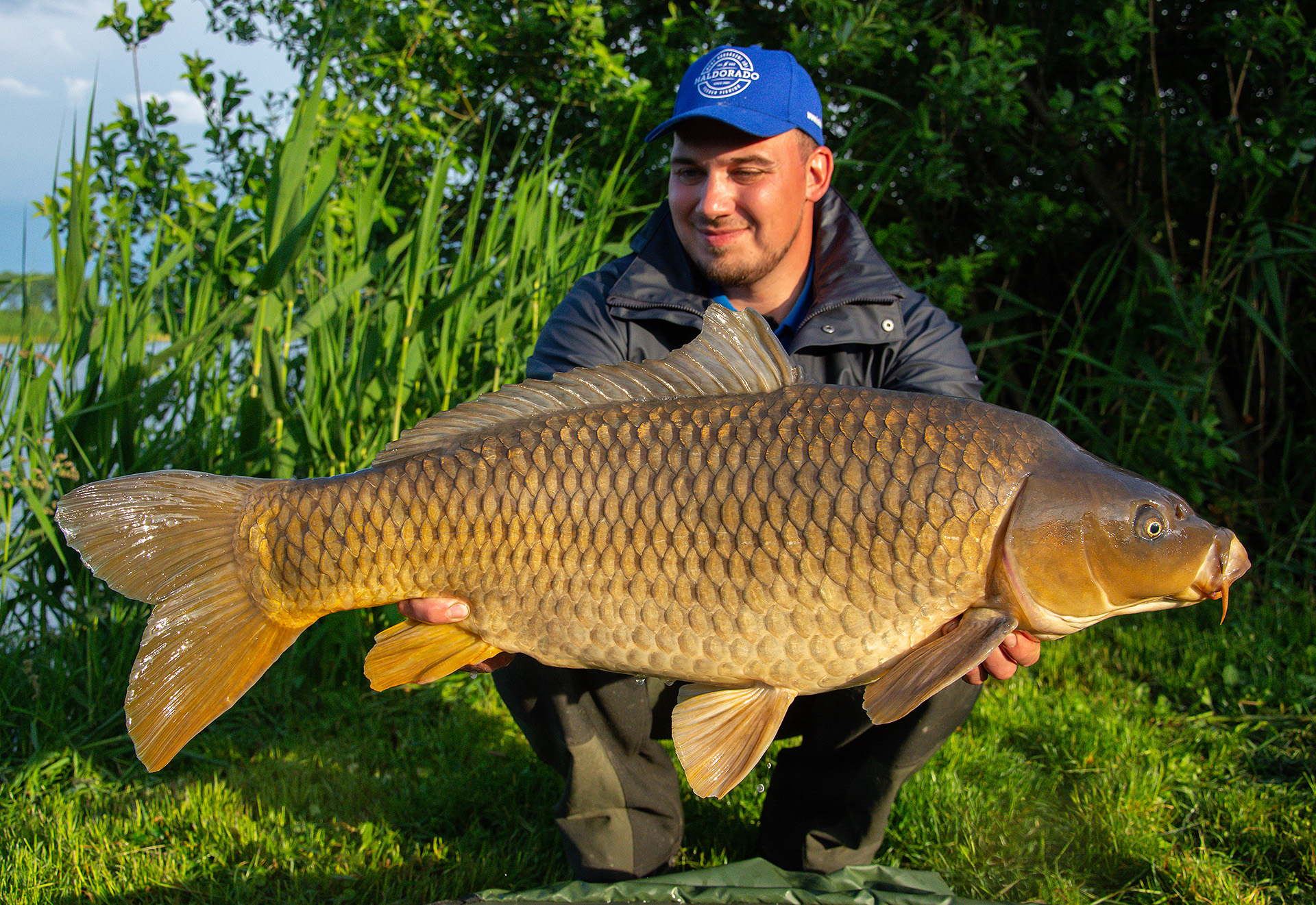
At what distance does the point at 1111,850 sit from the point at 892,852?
1.30 ft

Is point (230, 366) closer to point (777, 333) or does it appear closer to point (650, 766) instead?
point (777, 333)

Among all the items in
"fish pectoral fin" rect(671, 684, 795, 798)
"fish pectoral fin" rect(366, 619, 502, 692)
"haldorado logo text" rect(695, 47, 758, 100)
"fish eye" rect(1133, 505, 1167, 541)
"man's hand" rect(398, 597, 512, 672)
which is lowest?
"fish pectoral fin" rect(671, 684, 795, 798)

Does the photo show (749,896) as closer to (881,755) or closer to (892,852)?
(881,755)

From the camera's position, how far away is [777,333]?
223 cm

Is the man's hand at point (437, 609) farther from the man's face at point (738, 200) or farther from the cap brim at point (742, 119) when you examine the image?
the cap brim at point (742, 119)

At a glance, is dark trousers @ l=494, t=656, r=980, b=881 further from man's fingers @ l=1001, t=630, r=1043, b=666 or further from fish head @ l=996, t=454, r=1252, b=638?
fish head @ l=996, t=454, r=1252, b=638

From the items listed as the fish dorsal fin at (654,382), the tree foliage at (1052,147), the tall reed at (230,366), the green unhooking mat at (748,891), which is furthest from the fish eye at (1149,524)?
the tree foliage at (1052,147)

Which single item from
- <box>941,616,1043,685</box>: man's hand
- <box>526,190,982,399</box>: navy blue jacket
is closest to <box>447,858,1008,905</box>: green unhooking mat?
<box>941,616,1043,685</box>: man's hand

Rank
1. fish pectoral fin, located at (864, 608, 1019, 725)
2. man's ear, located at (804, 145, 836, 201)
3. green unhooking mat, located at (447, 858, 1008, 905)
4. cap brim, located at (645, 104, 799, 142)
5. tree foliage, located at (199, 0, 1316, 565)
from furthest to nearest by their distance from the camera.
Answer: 1. tree foliage, located at (199, 0, 1316, 565)
2. man's ear, located at (804, 145, 836, 201)
3. cap brim, located at (645, 104, 799, 142)
4. green unhooking mat, located at (447, 858, 1008, 905)
5. fish pectoral fin, located at (864, 608, 1019, 725)

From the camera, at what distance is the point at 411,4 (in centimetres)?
377

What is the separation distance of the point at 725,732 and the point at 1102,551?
575 mm

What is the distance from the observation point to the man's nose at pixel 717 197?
2.17 meters

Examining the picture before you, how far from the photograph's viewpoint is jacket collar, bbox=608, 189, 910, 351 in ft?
6.74

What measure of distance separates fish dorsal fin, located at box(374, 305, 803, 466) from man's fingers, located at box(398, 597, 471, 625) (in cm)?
22
